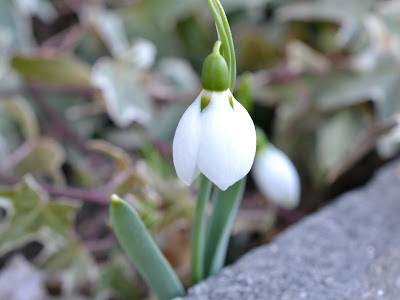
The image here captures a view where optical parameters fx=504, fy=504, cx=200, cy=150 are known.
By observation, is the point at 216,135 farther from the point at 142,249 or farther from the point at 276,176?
the point at 276,176

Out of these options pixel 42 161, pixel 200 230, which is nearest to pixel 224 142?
pixel 200 230

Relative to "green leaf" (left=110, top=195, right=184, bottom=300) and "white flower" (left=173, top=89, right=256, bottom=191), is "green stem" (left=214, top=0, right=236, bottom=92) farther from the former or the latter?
"green leaf" (left=110, top=195, right=184, bottom=300)

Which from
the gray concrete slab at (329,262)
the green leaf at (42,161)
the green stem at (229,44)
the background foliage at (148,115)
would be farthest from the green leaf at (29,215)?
the green stem at (229,44)

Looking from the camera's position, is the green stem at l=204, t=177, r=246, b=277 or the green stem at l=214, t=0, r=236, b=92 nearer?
the green stem at l=214, t=0, r=236, b=92

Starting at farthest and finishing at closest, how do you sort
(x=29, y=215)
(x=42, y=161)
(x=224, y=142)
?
(x=42, y=161) → (x=29, y=215) → (x=224, y=142)

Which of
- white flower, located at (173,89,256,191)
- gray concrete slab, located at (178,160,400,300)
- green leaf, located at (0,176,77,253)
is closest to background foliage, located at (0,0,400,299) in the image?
green leaf, located at (0,176,77,253)

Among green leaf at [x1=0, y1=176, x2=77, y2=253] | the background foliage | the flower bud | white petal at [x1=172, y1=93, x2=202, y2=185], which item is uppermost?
the flower bud
